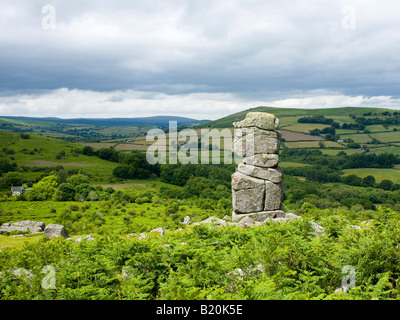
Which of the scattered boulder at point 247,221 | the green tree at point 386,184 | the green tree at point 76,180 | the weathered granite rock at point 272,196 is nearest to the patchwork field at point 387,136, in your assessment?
the green tree at point 386,184

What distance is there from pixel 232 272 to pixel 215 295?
2.42 metres

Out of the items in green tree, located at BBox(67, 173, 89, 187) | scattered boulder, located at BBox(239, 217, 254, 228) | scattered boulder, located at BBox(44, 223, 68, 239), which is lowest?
green tree, located at BBox(67, 173, 89, 187)

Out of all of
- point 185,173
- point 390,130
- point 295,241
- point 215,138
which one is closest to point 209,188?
point 185,173

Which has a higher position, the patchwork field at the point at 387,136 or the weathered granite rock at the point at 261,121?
the weathered granite rock at the point at 261,121

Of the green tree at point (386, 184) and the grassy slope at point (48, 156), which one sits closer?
the green tree at point (386, 184)

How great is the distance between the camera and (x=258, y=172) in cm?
2292

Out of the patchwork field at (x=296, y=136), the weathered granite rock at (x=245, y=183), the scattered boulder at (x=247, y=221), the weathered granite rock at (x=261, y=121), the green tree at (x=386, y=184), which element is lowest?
the green tree at (x=386, y=184)

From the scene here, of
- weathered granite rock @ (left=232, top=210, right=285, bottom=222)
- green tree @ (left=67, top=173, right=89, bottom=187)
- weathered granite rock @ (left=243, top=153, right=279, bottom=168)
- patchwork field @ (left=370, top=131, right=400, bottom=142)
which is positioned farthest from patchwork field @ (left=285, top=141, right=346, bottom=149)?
weathered granite rock @ (left=232, top=210, right=285, bottom=222)

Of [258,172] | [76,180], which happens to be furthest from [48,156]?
[258,172]

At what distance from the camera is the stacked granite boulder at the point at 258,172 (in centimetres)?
2253

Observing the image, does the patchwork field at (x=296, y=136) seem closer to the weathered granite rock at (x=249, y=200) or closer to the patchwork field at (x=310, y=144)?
the patchwork field at (x=310, y=144)

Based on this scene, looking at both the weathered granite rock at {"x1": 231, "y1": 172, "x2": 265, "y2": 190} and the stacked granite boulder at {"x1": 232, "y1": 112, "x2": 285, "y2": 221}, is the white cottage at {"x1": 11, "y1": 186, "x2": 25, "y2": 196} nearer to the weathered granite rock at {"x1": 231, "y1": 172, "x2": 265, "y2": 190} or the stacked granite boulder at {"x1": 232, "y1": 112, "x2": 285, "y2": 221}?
the weathered granite rock at {"x1": 231, "y1": 172, "x2": 265, "y2": 190}

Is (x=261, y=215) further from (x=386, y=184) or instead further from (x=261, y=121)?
(x=386, y=184)

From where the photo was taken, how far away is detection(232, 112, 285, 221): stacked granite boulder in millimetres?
22531
